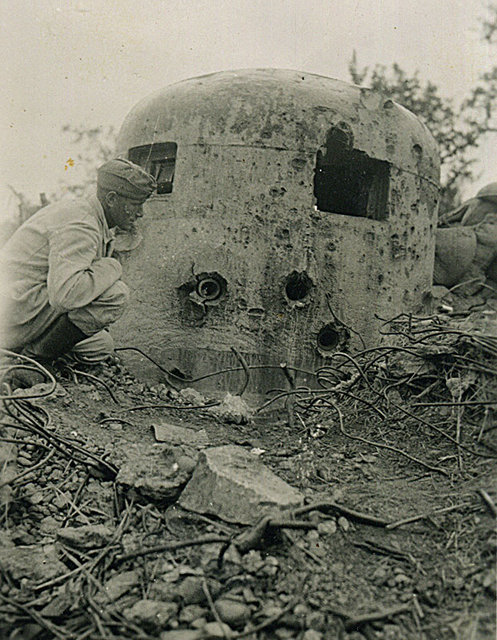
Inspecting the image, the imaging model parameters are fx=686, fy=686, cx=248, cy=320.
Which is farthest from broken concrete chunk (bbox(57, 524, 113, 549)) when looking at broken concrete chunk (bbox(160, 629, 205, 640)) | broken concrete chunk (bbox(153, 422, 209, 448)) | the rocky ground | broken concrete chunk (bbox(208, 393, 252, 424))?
broken concrete chunk (bbox(208, 393, 252, 424))

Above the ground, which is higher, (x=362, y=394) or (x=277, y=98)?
(x=277, y=98)

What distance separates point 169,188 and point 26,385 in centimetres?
244

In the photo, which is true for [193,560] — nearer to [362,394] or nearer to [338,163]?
[362,394]

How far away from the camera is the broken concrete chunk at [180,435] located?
12.0 feet

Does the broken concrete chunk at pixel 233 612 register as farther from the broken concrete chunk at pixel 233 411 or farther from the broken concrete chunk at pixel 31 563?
the broken concrete chunk at pixel 233 411

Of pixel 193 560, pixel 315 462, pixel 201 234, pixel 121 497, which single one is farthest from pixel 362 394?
pixel 201 234

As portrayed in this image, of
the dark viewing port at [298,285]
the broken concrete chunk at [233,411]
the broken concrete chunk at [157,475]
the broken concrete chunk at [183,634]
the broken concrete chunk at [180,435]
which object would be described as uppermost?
the dark viewing port at [298,285]

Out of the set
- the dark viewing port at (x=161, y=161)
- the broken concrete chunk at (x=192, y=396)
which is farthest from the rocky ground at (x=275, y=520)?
the dark viewing port at (x=161, y=161)

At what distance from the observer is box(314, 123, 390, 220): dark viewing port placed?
5883 millimetres

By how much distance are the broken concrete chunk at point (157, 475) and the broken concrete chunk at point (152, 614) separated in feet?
2.08

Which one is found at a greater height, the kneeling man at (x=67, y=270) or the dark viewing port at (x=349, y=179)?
the dark viewing port at (x=349, y=179)

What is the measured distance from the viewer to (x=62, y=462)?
124 inches

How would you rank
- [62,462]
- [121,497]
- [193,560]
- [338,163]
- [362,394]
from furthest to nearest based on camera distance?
[338,163] < [362,394] < [62,462] < [121,497] < [193,560]

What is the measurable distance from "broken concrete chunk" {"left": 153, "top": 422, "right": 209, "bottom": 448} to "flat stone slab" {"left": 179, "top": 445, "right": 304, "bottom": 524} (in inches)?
35.0
